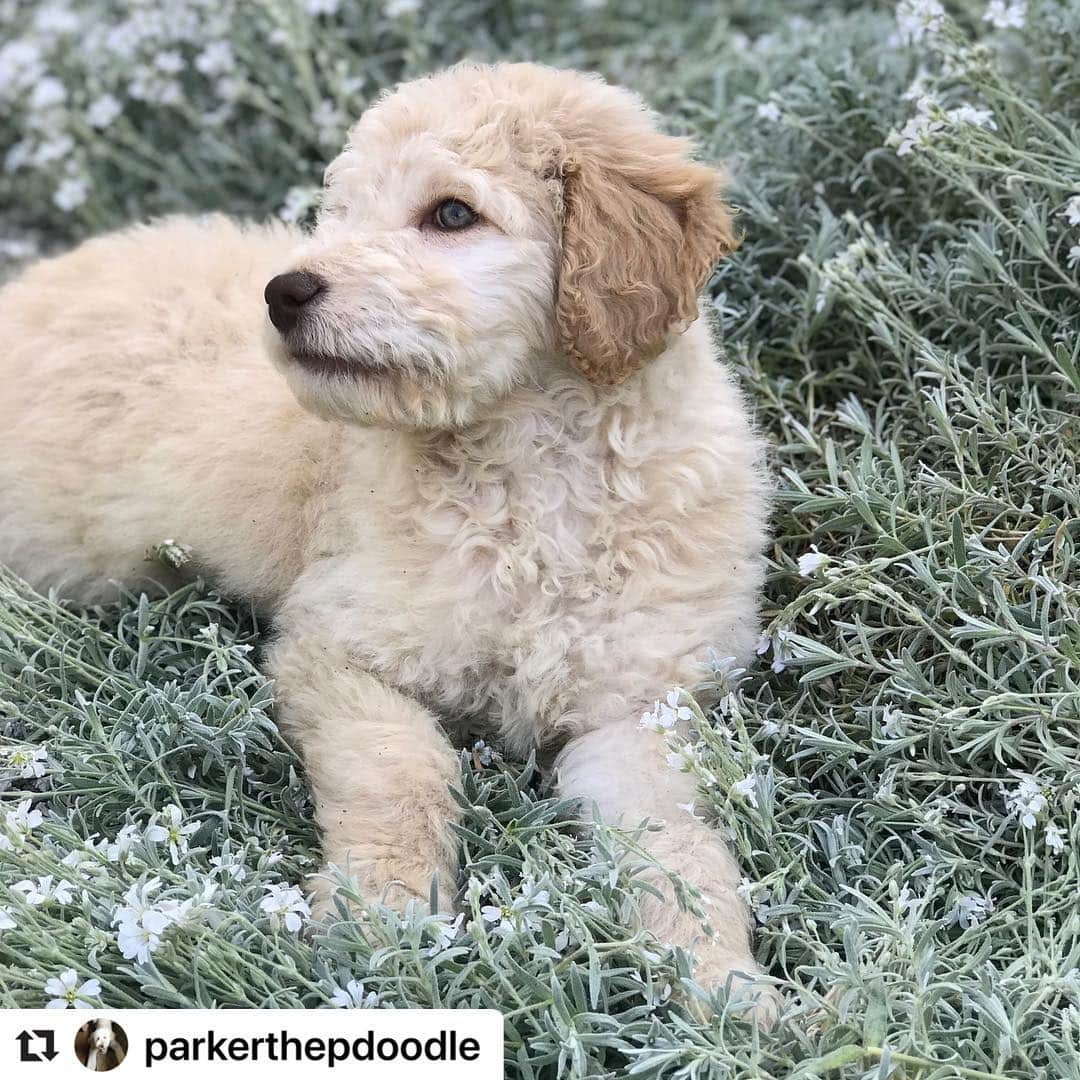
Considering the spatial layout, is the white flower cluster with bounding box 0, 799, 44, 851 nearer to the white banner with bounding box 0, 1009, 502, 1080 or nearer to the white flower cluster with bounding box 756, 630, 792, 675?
the white banner with bounding box 0, 1009, 502, 1080

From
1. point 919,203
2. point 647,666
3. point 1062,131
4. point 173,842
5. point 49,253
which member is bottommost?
point 49,253

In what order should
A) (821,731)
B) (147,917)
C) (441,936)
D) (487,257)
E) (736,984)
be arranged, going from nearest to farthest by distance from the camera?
(147,917) → (441,936) → (736,984) → (487,257) → (821,731)

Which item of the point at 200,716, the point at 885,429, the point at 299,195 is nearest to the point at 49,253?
the point at 299,195

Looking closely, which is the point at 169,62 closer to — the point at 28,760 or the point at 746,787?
the point at 28,760

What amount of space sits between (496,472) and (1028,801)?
1348 mm

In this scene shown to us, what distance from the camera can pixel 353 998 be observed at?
96.8 inches

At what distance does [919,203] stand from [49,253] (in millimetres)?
3873

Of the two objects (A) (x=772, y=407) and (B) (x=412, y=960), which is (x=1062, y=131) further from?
(B) (x=412, y=960)

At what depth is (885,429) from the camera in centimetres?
383

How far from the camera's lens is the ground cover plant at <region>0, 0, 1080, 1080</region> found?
8.19 ft

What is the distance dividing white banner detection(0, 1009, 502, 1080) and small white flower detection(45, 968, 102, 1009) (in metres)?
0.02

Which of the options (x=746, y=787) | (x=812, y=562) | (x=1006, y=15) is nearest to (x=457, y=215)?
(x=812, y=562)

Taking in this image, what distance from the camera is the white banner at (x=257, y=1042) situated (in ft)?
7.79

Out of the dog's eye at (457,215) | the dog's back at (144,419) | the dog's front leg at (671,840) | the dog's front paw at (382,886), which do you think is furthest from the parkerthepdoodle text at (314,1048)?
the dog's eye at (457,215)
